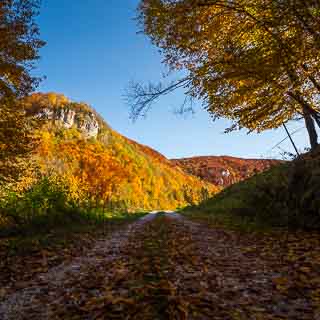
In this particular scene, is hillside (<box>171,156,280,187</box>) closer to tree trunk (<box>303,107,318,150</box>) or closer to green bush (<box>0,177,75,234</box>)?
tree trunk (<box>303,107,318,150</box>)

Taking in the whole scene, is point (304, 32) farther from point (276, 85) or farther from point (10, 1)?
point (10, 1)

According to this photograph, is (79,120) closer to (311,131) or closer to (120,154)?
(120,154)

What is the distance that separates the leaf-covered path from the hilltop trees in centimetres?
396

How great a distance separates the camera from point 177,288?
347 cm

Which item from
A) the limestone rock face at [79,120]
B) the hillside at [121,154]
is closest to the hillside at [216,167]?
the hillside at [121,154]

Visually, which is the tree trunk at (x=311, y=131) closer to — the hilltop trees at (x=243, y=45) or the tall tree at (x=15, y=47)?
the hilltop trees at (x=243, y=45)

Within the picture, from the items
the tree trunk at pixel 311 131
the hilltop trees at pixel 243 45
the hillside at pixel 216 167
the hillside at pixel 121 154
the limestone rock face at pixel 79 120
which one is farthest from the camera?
the hillside at pixel 216 167

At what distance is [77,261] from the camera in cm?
568

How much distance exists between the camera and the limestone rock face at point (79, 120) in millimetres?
98312

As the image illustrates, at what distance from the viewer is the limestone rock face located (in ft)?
323

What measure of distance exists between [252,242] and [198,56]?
19.8 ft

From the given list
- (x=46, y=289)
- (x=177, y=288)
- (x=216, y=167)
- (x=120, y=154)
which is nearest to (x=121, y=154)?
(x=120, y=154)

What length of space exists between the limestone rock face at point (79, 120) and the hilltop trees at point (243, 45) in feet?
293

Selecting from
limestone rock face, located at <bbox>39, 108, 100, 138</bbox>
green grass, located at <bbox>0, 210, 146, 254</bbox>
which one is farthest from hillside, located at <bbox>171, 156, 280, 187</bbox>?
green grass, located at <bbox>0, 210, 146, 254</bbox>
